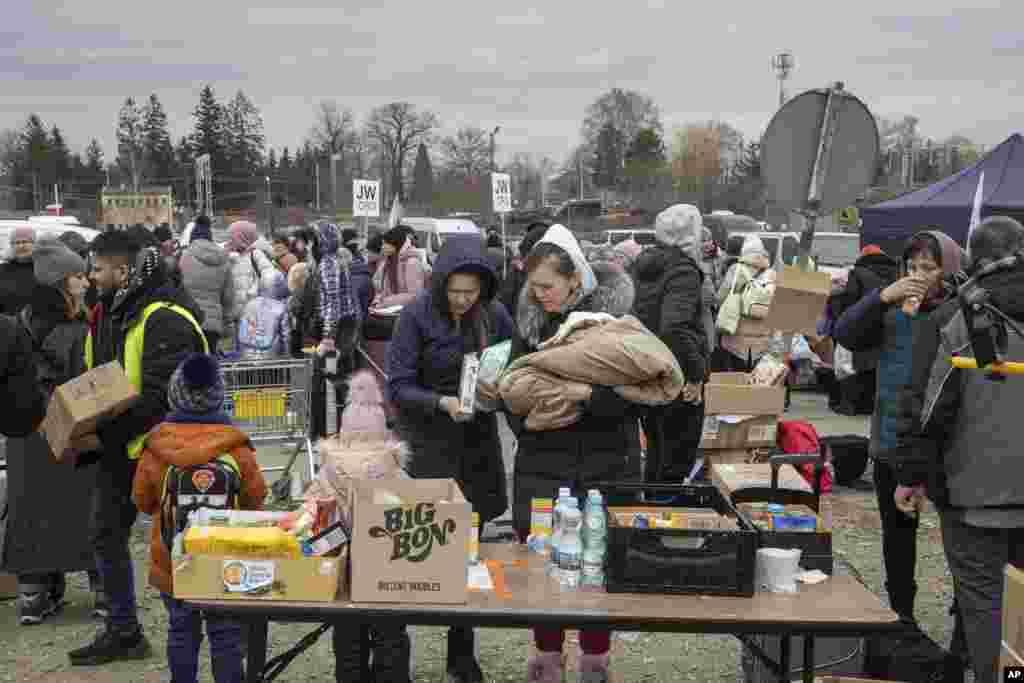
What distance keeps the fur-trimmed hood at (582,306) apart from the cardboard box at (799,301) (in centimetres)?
165

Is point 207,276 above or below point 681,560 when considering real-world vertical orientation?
above

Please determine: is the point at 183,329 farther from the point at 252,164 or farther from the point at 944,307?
the point at 252,164

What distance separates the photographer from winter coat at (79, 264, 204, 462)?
4.66m

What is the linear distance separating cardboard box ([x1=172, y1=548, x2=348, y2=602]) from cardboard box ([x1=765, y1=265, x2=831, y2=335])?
3.27m

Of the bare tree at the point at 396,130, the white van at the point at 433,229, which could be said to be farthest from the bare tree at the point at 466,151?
the white van at the point at 433,229

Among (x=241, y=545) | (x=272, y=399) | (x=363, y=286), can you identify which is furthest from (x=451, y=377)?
(x=363, y=286)

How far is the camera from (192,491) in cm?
412

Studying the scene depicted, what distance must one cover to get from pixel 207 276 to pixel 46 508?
390cm

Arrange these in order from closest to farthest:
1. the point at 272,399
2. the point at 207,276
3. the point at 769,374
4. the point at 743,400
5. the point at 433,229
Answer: the point at 743,400, the point at 769,374, the point at 272,399, the point at 207,276, the point at 433,229

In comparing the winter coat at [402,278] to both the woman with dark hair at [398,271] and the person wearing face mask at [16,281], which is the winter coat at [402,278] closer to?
the woman with dark hair at [398,271]

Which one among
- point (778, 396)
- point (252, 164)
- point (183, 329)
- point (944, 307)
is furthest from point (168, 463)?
point (252, 164)

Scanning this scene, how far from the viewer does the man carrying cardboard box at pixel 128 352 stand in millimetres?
4672

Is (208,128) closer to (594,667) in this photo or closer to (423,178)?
(423,178)

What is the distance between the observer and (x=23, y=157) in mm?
75000
